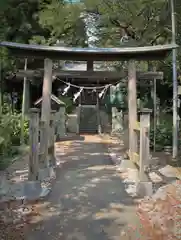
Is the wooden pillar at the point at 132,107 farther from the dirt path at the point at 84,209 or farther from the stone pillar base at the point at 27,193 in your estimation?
the stone pillar base at the point at 27,193

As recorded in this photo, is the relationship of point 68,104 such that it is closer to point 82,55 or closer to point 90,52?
point 82,55

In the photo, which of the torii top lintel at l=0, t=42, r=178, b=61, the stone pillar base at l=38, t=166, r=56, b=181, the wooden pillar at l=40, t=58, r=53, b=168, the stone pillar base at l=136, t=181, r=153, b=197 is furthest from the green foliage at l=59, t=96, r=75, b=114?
the stone pillar base at l=136, t=181, r=153, b=197

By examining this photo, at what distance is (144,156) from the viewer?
5723 millimetres

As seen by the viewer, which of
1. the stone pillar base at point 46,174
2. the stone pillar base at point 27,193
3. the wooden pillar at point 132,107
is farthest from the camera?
the wooden pillar at point 132,107

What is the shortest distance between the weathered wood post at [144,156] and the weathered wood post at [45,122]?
2.11 meters

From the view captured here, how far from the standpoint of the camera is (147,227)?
4117 millimetres

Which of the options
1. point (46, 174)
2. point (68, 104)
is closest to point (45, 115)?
point (46, 174)

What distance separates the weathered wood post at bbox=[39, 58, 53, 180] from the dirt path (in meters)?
0.40

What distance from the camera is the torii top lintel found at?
22.8 ft

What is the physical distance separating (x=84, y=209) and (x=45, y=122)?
2.62 meters

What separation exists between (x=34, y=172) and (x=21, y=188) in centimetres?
58

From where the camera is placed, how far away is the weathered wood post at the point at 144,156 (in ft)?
18.3

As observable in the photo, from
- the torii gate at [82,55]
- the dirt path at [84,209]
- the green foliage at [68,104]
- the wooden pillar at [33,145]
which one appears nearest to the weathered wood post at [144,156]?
the dirt path at [84,209]

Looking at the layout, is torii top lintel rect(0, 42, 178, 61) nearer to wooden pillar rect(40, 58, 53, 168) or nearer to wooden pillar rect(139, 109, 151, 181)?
wooden pillar rect(40, 58, 53, 168)
